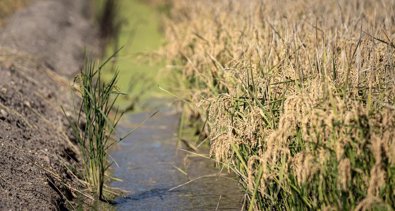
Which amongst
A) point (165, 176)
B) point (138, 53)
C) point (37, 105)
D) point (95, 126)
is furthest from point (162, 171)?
point (138, 53)

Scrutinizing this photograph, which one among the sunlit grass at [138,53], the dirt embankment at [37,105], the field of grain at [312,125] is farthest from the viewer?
the sunlit grass at [138,53]

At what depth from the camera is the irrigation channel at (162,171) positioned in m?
3.68

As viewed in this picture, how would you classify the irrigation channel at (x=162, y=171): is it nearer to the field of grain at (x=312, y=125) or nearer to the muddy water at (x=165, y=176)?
Result: the muddy water at (x=165, y=176)

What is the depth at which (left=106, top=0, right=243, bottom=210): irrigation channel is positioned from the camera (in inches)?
145

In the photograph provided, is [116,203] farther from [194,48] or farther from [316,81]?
[194,48]

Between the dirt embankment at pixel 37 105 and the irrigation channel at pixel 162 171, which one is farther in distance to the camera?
the irrigation channel at pixel 162 171

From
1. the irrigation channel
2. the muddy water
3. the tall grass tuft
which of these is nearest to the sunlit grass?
the irrigation channel

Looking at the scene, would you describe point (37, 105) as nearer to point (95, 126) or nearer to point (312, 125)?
point (95, 126)

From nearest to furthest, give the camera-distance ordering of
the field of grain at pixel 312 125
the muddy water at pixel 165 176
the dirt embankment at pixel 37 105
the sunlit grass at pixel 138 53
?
the field of grain at pixel 312 125 → the dirt embankment at pixel 37 105 → the muddy water at pixel 165 176 → the sunlit grass at pixel 138 53

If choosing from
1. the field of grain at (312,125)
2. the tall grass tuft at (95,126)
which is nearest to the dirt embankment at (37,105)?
the tall grass tuft at (95,126)

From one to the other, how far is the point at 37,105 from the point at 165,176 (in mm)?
1127

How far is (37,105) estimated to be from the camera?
4.85 metres

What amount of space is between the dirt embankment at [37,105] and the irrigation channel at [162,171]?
0.33 meters

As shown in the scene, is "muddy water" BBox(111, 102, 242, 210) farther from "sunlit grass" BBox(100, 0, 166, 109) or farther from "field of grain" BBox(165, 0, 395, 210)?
"sunlit grass" BBox(100, 0, 166, 109)
